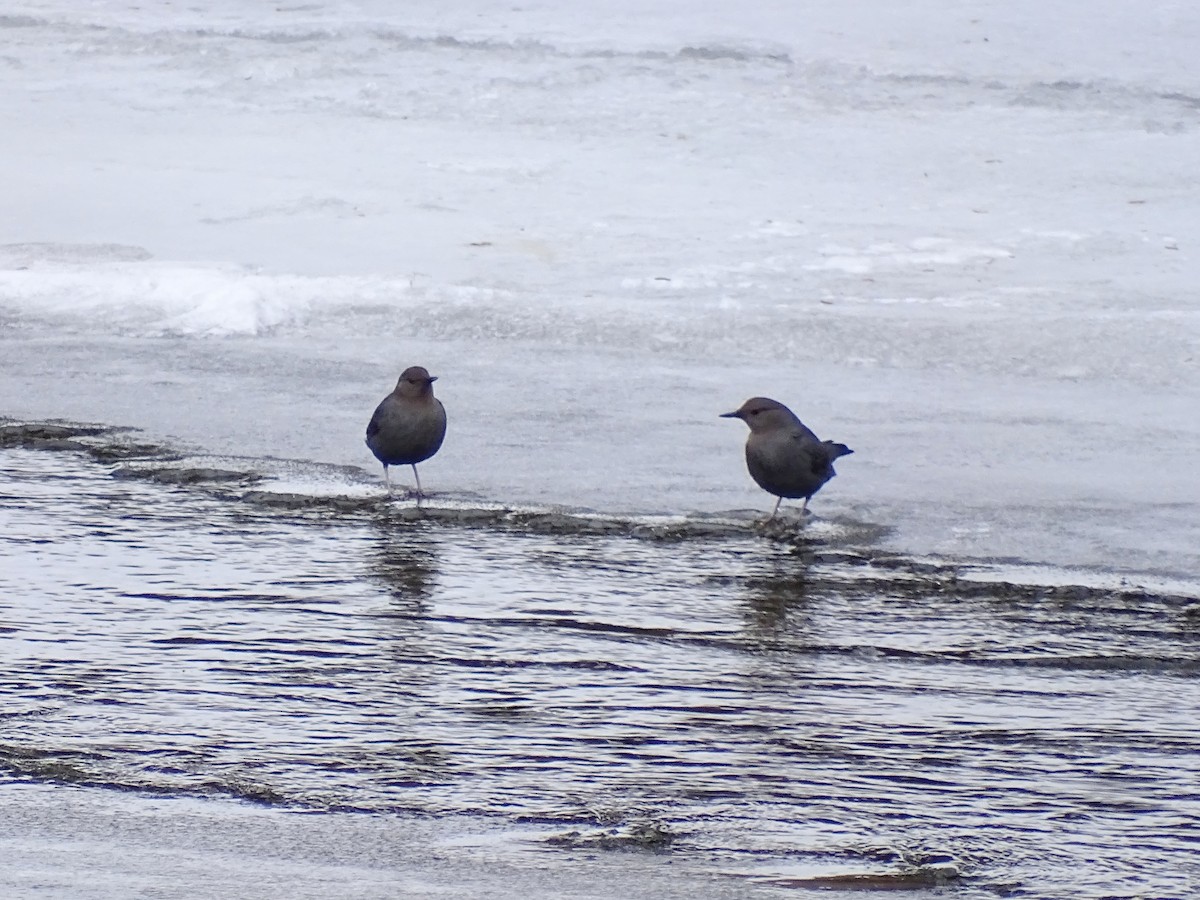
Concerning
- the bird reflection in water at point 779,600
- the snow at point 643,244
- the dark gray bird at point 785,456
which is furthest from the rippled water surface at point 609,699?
the snow at point 643,244

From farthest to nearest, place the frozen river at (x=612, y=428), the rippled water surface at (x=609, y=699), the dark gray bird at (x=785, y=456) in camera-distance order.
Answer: the dark gray bird at (x=785, y=456) → the frozen river at (x=612, y=428) → the rippled water surface at (x=609, y=699)

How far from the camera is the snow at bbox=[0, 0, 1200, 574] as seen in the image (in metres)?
7.23

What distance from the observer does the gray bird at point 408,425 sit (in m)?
6.62

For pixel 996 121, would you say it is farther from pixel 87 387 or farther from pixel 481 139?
pixel 87 387

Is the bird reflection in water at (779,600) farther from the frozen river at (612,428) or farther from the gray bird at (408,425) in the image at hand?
the gray bird at (408,425)

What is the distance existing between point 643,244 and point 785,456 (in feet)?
15.3

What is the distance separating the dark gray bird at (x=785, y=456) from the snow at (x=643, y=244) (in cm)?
21

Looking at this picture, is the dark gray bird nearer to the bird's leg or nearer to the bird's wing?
the bird's leg

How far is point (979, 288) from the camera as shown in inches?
389

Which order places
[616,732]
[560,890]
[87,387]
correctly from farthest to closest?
1. [87,387]
2. [616,732]
3. [560,890]

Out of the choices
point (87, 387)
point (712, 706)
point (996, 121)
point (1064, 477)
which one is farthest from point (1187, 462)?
point (996, 121)

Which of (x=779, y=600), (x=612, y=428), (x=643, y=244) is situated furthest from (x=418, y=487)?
(x=643, y=244)

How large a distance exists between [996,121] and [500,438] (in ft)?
24.0

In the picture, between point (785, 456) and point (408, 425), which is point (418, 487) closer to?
point (408, 425)
